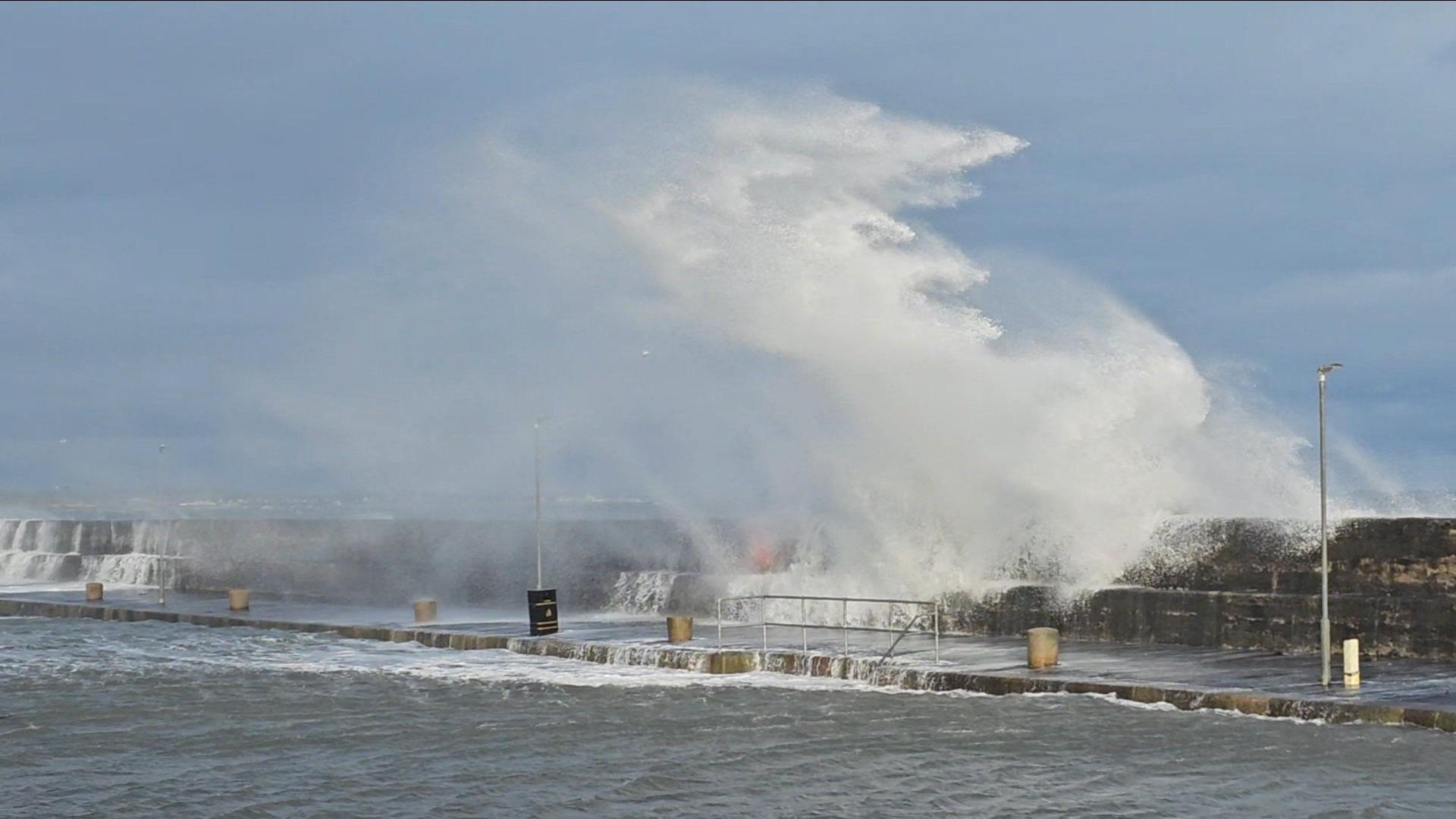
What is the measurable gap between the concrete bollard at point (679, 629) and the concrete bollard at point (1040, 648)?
286 inches

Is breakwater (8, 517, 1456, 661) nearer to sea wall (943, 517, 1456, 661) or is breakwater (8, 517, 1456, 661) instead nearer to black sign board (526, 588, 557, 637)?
sea wall (943, 517, 1456, 661)

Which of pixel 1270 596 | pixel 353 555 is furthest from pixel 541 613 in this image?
pixel 353 555

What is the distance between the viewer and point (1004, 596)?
29938mm

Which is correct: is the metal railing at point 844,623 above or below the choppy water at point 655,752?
above

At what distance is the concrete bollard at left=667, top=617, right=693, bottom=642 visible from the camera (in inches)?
1142

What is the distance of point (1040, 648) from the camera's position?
23.8m

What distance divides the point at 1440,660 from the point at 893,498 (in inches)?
525

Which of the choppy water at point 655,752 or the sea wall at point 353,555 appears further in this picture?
→ the sea wall at point 353,555

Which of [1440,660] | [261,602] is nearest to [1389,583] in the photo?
[1440,660]

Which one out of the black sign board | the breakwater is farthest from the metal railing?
the black sign board

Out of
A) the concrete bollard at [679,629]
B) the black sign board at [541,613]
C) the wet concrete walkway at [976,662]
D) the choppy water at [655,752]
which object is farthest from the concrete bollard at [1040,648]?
the black sign board at [541,613]

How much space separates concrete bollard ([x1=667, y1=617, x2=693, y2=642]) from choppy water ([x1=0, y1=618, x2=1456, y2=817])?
2075 mm

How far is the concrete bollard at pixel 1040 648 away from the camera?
2378cm

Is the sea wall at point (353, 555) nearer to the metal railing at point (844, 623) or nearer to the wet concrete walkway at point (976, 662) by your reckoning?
the wet concrete walkway at point (976, 662)
